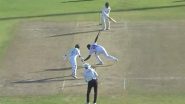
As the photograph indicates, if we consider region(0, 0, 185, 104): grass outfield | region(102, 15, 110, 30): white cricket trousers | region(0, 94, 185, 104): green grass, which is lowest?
region(0, 94, 185, 104): green grass

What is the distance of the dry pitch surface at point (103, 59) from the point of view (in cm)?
3162

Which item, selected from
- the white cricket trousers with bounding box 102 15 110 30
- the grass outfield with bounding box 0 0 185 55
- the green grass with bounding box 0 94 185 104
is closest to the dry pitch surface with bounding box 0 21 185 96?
the white cricket trousers with bounding box 102 15 110 30

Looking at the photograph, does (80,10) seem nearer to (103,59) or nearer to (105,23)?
(105,23)

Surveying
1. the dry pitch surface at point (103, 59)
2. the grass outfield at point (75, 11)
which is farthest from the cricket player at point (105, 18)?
the grass outfield at point (75, 11)

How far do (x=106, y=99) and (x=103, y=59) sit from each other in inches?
237

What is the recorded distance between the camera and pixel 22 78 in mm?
33188

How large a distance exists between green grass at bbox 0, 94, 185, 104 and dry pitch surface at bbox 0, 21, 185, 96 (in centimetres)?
70

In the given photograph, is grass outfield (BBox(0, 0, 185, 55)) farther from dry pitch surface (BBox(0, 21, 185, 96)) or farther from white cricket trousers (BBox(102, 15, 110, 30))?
white cricket trousers (BBox(102, 15, 110, 30))

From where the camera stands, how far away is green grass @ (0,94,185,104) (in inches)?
1155

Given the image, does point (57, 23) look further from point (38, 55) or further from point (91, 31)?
point (38, 55)

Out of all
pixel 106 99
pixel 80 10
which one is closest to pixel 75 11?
pixel 80 10

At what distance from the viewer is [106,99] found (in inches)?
1175

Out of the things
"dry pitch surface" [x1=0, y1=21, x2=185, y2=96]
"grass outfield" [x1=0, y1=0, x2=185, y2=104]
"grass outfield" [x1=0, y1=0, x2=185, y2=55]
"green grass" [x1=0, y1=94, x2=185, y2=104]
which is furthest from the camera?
"grass outfield" [x1=0, y1=0, x2=185, y2=55]

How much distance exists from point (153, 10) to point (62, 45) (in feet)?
35.2
